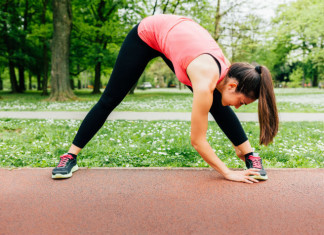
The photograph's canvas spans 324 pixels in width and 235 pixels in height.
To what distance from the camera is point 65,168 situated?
9.53ft

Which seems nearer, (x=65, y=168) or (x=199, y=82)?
(x=199, y=82)

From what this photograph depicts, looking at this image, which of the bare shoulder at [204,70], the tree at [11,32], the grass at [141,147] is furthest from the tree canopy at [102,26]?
the bare shoulder at [204,70]

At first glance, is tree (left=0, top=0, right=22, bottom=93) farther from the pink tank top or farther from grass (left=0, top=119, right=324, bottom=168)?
the pink tank top

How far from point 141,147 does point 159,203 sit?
1920 mm

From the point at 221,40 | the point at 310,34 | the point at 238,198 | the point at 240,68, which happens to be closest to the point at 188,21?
the point at 240,68

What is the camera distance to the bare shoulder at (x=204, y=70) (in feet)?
6.93

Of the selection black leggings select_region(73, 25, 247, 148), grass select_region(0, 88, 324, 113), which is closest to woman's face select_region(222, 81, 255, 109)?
black leggings select_region(73, 25, 247, 148)

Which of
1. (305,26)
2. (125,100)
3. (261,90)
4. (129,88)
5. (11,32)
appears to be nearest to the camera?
(261,90)

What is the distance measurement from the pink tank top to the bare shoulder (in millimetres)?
48

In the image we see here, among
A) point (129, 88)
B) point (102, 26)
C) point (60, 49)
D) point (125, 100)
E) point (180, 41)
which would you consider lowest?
point (125, 100)

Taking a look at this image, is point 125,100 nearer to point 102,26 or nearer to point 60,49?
point 60,49

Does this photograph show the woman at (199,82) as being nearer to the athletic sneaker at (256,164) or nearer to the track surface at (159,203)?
the athletic sneaker at (256,164)

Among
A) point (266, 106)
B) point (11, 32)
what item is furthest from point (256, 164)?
point (11, 32)

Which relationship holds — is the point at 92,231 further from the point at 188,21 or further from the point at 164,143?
the point at 164,143
